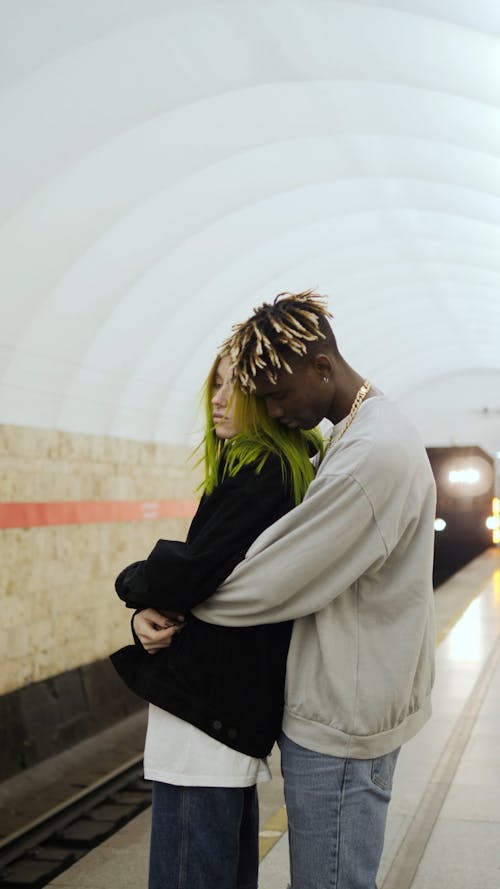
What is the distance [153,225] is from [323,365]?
9.20 metres

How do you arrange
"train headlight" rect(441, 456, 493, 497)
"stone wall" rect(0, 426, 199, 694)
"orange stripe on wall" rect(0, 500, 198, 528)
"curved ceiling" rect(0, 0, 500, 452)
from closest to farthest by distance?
"curved ceiling" rect(0, 0, 500, 452)
"stone wall" rect(0, 426, 199, 694)
"orange stripe on wall" rect(0, 500, 198, 528)
"train headlight" rect(441, 456, 493, 497)

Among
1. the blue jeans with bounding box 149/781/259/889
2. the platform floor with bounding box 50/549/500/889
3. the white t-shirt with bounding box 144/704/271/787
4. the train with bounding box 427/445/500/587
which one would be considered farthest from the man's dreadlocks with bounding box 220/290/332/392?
the train with bounding box 427/445/500/587

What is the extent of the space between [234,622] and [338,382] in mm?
614

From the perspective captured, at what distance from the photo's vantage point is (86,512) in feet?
40.5

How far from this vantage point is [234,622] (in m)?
2.39

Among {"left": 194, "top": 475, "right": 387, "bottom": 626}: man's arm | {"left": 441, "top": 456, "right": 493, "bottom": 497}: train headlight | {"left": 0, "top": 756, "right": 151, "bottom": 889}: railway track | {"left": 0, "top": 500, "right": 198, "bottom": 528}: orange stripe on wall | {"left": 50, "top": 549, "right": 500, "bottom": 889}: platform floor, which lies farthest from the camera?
{"left": 441, "top": 456, "right": 493, "bottom": 497}: train headlight

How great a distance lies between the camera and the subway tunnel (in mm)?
8109

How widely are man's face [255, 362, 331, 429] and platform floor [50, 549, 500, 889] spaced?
2508 millimetres

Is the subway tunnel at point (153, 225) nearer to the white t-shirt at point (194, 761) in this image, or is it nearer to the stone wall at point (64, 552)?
the stone wall at point (64, 552)

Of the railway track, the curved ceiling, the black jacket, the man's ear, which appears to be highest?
the curved ceiling

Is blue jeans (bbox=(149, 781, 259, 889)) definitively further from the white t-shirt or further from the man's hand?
the man's hand

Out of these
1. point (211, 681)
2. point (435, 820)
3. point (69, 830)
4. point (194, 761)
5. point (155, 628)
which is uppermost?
point (155, 628)

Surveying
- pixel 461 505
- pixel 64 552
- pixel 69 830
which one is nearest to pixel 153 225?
pixel 64 552

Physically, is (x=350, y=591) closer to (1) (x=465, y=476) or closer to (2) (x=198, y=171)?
(2) (x=198, y=171)
